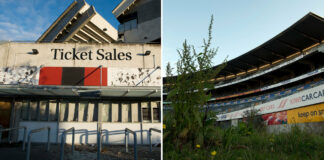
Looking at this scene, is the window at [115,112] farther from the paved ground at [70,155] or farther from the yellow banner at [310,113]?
the yellow banner at [310,113]

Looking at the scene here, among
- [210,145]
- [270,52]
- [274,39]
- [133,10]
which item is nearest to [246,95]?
[270,52]

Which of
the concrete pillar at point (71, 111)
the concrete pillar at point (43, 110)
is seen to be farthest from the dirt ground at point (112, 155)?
the concrete pillar at point (43, 110)

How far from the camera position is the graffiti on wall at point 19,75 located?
10.6 metres

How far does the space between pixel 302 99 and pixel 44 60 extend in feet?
58.0

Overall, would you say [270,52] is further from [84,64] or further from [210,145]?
[210,145]

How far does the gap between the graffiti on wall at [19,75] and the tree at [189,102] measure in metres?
10.1

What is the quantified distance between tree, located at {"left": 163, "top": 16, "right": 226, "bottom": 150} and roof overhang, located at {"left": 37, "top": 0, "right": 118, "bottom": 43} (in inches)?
679

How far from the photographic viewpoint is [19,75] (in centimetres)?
1072

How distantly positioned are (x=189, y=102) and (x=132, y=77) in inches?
357

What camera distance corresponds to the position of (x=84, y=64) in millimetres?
11430

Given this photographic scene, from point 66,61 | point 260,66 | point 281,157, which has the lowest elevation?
point 281,157

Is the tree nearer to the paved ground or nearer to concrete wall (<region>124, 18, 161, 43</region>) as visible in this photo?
the paved ground

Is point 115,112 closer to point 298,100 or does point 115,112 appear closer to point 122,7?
point 298,100

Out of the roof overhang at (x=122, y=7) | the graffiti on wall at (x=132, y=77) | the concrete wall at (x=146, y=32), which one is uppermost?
the roof overhang at (x=122, y=7)
